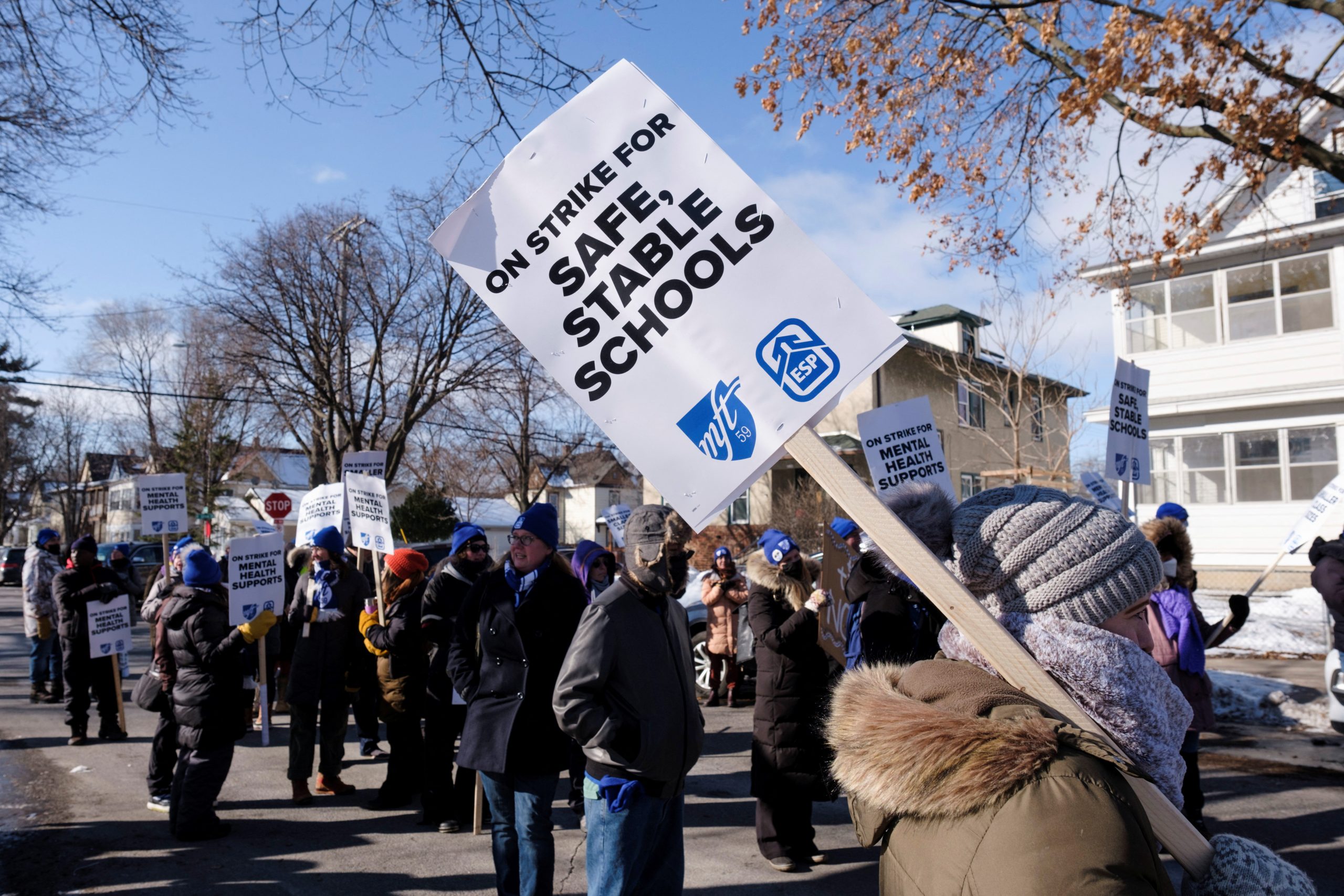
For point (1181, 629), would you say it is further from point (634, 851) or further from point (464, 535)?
point (464, 535)

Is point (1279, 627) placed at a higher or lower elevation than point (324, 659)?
lower

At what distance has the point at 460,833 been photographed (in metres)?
6.05

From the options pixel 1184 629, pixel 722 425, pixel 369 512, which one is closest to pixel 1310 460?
pixel 1184 629

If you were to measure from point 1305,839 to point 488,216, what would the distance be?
21.3 feet

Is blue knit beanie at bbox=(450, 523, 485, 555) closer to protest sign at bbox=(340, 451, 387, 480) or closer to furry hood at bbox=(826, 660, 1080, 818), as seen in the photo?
protest sign at bbox=(340, 451, 387, 480)

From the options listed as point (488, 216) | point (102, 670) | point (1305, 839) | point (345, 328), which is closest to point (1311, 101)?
point (1305, 839)

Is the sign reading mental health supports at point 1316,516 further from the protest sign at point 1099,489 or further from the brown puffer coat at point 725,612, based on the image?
the brown puffer coat at point 725,612

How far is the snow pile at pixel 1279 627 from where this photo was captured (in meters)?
13.6

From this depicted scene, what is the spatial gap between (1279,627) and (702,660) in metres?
10.2

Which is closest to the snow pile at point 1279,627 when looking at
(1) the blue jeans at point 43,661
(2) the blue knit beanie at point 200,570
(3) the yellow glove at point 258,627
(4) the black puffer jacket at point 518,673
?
(4) the black puffer jacket at point 518,673

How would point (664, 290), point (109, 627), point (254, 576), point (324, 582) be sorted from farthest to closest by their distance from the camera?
1. point (109, 627)
2. point (254, 576)
3. point (324, 582)
4. point (664, 290)

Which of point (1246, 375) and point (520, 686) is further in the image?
point (1246, 375)

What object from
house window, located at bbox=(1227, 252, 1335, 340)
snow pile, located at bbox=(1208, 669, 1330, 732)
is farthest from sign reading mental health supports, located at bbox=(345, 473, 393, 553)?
house window, located at bbox=(1227, 252, 1335, 340)

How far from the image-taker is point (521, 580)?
4.59 meters
